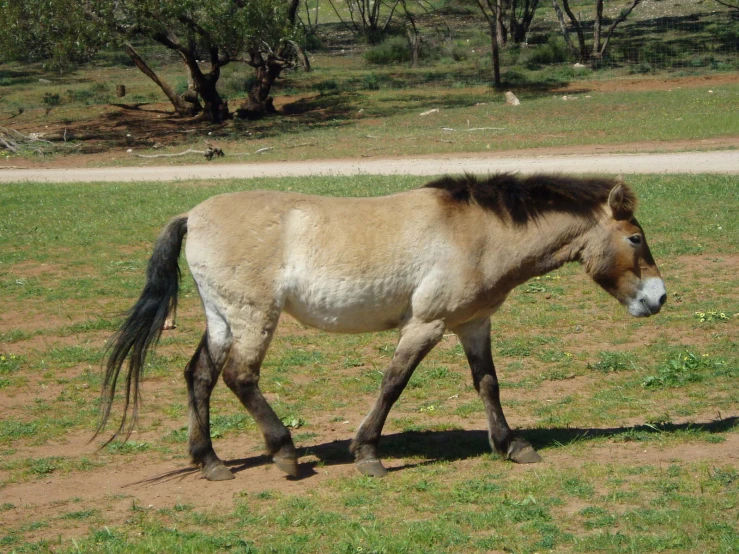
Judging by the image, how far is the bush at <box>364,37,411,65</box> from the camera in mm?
47969

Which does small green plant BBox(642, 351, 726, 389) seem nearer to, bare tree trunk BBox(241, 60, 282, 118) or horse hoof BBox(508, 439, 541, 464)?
horse hoof BBox(508, 439, 541, 464)

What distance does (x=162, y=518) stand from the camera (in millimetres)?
5430

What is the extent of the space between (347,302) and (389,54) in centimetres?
4361

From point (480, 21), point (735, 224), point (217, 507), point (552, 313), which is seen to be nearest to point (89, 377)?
point (217, 507)

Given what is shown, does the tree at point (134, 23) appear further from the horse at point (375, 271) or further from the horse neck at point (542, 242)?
the horse neck at point (542, 242)

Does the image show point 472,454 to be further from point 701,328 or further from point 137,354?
point 701,328

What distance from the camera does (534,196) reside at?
6551mm

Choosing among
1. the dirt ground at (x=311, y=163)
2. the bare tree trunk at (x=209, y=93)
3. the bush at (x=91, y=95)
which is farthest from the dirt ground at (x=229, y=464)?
the bush at (x=91, y=95)

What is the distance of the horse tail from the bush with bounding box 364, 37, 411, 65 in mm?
42988

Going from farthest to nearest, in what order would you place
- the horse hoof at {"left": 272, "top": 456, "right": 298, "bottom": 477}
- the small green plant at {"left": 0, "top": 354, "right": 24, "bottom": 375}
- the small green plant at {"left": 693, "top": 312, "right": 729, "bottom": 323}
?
1. the small green plant at {"left": 693, "top": 312, "right": 729, "bottom": 323}
2. the small green plant at {"left": 0, "top": 354, "right": 24, "bottom": 375}
3. the horse hoof at {"left": 272, "top": 456, "right": 298, "bottom": 477}

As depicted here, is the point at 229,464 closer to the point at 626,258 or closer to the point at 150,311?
the point at 150,311

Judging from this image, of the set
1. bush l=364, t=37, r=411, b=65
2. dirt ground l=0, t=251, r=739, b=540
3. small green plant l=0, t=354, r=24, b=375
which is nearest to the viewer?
dirt ground l=0, t=251, r=739, b=540

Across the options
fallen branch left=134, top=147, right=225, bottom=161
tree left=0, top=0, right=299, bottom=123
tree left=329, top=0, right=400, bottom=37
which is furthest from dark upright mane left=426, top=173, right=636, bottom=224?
tree left=329, top=0, right=400, bottom=37

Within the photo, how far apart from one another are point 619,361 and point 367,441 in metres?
3.23
